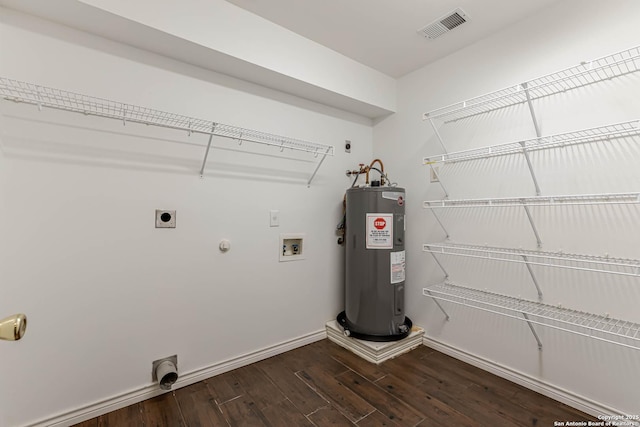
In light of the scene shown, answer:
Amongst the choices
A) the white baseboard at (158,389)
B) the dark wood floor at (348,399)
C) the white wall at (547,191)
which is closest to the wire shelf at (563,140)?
the white wall at (547,191)

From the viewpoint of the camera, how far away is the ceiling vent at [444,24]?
6.35 feet

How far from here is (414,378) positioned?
200 centimetres

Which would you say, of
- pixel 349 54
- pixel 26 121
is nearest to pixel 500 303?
pixel 349 54

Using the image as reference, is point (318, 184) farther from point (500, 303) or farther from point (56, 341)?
point (56, 341)

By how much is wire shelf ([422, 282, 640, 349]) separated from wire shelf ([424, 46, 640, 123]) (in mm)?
1333

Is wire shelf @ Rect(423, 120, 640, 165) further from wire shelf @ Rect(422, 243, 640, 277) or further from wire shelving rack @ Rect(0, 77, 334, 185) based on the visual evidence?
wire shelving rack @ Rect(0, 77, 334, 185)

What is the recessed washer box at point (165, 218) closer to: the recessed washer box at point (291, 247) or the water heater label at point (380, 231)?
the recessed washer box at point (291, 247)

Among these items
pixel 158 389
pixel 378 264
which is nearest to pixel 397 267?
pixel 378 264

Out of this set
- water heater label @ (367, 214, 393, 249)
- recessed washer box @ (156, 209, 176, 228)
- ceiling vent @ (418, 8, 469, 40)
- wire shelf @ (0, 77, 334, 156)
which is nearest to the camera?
wire shelf @ (0, 77, 334, 156)

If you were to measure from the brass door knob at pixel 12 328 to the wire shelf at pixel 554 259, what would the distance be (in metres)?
2.06

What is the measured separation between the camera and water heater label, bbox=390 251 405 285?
2366 millimetres

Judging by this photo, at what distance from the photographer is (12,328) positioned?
27.5 inches

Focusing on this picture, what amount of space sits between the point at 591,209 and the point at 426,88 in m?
1.56

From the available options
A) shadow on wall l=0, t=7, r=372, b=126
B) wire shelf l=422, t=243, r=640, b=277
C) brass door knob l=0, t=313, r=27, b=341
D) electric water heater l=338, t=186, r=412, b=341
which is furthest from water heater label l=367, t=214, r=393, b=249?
Result: brass door knob l=0, t=313, r=27, b=341
